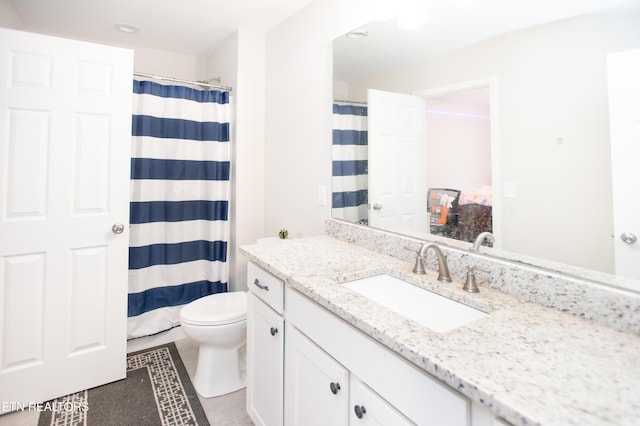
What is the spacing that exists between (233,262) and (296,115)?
1.29m

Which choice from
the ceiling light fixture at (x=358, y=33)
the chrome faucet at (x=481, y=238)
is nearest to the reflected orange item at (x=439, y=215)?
the chrome faucet at (x=481, y=238)

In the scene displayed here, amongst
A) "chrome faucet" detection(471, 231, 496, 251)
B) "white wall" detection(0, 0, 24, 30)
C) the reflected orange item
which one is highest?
"white wall" detection(0, 0, 24, 30)

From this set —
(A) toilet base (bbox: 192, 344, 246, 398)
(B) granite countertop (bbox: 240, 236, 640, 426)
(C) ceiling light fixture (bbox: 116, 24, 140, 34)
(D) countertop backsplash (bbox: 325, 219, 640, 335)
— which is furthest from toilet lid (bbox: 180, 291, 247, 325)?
(C) ceiling light fixture (bbox: 116, 24, 140, 34)

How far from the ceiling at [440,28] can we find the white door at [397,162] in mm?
175

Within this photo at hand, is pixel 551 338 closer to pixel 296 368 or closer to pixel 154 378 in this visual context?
pixel 296 368

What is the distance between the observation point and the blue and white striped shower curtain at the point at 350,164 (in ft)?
5.83

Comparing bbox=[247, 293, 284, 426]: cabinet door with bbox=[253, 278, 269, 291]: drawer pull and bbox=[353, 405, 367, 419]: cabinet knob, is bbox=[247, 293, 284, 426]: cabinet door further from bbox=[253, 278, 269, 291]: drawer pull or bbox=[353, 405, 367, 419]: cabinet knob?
bbox=[353, 405, 367, 419]: cabinet knob

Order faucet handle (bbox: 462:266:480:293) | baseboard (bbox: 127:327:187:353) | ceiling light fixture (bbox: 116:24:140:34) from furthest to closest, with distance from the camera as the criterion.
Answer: ceiling light fixture (bbox: 116:24:140:34), baseboard (bbox: 127:327:187:353), faucet handle (bbox: 462:266:480:293)

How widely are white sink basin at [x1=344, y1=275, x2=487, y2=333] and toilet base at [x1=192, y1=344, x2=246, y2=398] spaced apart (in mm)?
1123

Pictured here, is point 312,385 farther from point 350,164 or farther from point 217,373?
point 350,164

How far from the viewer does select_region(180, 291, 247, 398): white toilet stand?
6.00ft

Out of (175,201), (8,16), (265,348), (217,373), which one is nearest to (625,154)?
(265,348)

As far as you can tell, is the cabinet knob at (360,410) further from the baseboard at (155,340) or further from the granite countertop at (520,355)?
the baseboard at (155,340)

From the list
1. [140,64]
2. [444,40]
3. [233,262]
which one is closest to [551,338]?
[444,40]
